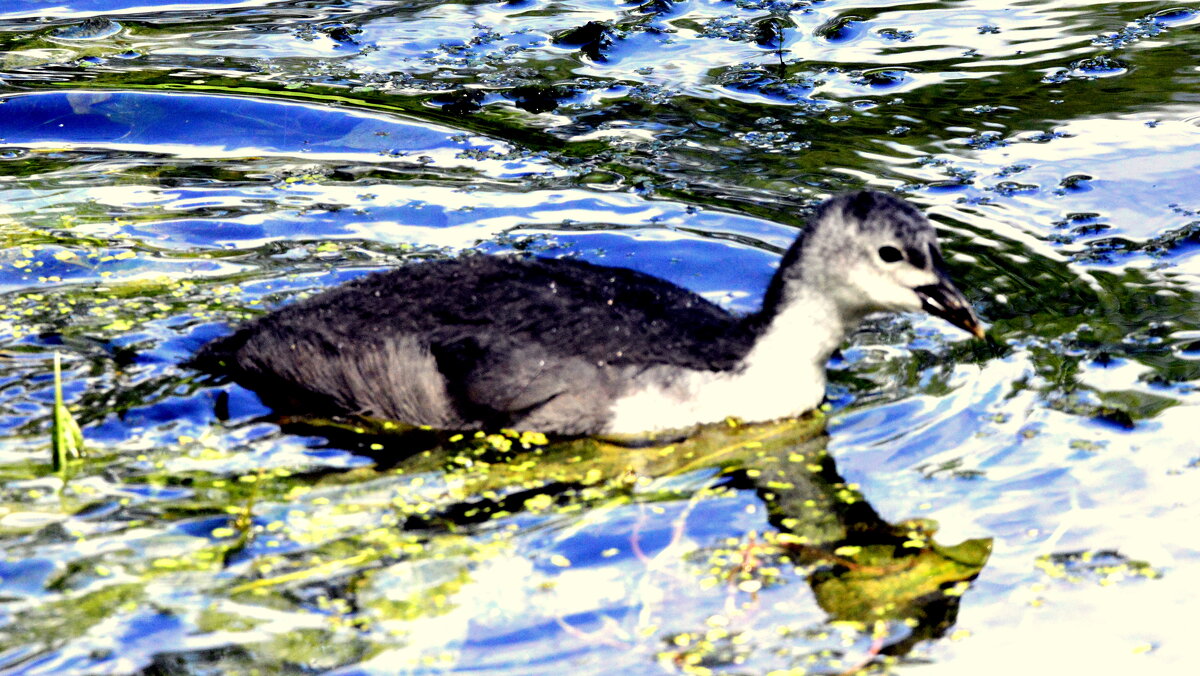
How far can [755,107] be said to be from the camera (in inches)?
343

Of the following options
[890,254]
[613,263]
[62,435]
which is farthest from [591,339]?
[62,435]

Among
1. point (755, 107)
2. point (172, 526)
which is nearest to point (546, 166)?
point (755, 107)

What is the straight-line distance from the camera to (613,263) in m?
7.16

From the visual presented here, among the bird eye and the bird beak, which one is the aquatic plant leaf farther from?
the bird beak

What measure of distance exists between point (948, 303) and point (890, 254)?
28cm

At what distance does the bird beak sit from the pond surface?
41 cm

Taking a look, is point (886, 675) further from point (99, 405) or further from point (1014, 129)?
point (1014, 129)

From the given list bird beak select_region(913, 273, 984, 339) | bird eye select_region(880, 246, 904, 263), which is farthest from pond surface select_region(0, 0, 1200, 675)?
bird eye select_region(880, 246, 904, 263)

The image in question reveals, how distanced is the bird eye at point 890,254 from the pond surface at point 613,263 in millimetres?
636

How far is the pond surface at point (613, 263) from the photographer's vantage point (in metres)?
4.61

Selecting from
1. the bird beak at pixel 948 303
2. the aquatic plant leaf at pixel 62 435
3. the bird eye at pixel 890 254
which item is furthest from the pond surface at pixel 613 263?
the bird eye at pixel 890 254

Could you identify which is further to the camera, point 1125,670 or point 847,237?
point 847,237

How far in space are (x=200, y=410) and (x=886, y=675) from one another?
284 centimetres

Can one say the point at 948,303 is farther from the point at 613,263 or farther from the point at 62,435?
the point at 62,435
